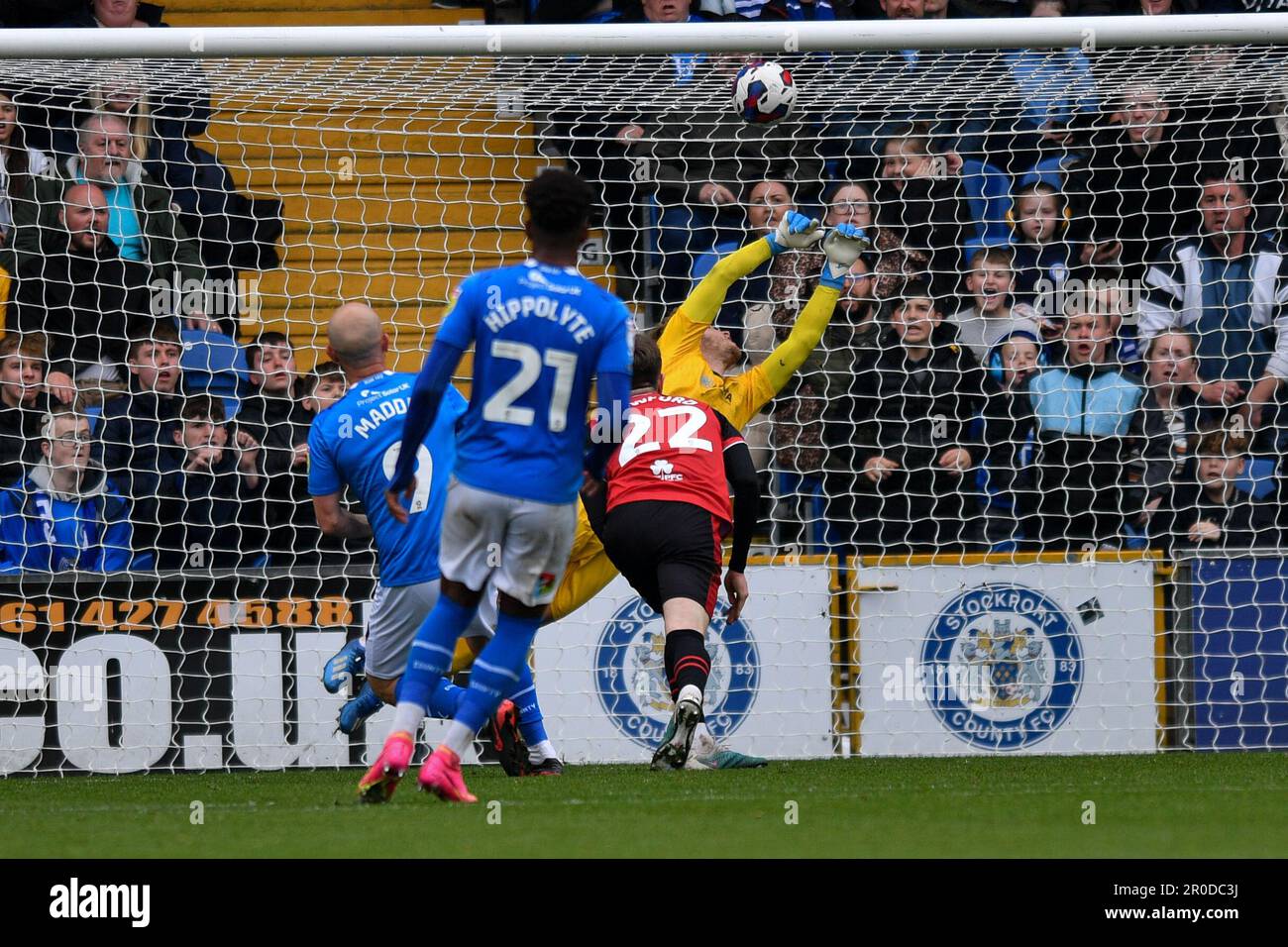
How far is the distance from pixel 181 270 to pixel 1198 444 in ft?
18.4

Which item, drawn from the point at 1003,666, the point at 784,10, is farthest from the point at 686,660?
the point at 784,10

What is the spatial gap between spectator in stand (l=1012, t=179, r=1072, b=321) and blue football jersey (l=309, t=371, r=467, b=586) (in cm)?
423

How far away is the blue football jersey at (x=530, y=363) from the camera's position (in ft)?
15.9

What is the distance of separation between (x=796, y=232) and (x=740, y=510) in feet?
4.24

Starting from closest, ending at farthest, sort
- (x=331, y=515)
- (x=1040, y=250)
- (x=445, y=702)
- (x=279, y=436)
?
1. (x=331, y=515)
2. (x=445, y=702)
3. (x=279, y=436)
4. (x=1040, y=250)

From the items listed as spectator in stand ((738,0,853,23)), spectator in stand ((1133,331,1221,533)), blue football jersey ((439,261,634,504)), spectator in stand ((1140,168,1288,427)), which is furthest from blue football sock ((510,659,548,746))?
spectator in stand ((738,0,853,23))

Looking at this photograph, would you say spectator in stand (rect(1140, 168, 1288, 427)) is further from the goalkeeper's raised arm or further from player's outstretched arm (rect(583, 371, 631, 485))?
player's outstretched arm (rect(583, 371, 631, 485))

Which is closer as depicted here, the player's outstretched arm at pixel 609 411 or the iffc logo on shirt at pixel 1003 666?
the player's outstretched arm at pixel 609 411

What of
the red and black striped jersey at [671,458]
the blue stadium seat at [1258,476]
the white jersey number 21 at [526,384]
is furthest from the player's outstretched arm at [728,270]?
the blue stadium seat at [1258,476]

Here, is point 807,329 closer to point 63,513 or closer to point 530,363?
point 530,363

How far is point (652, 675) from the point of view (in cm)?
816

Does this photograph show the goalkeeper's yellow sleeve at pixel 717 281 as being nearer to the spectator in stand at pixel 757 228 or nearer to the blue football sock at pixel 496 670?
the spectator in stand at pixel 757 228

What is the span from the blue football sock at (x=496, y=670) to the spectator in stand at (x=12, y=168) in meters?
4.75

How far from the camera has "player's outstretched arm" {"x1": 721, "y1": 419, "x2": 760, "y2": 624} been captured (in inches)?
267
